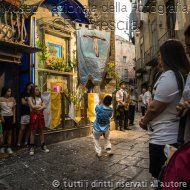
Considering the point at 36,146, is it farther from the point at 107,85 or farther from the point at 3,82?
the point at 107,85

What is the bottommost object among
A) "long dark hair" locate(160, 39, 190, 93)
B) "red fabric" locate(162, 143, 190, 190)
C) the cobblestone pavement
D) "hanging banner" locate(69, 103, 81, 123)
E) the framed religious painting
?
the cobblestone pavement

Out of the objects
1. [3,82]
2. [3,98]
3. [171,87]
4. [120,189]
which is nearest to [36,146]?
[3,98]

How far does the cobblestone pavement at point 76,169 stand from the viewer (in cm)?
407

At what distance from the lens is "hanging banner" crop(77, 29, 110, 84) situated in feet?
35.5

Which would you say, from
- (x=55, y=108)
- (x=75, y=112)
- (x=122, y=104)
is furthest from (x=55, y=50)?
(x=122, y=104)

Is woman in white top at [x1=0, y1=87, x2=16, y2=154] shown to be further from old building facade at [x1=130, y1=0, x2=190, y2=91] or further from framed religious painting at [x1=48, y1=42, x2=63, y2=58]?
old building facade at [x1=130, y1=0, x2=190, y2=91]

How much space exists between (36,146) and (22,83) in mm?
2244

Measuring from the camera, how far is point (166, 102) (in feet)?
7.60

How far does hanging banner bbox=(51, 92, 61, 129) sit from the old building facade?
335 cm

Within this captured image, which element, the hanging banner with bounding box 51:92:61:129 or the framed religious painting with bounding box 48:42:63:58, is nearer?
the hanging banner with bounding box 51:92:61:129

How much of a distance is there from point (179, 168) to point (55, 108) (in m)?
6.66

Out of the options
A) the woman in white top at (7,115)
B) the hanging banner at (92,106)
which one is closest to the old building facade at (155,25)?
the hanging banner at (92,106)

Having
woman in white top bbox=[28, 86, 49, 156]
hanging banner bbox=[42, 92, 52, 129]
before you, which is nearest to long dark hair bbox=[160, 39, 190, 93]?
woman in white top bbox=[28, 86, 49, 156]

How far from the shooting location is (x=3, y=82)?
25.4ft
